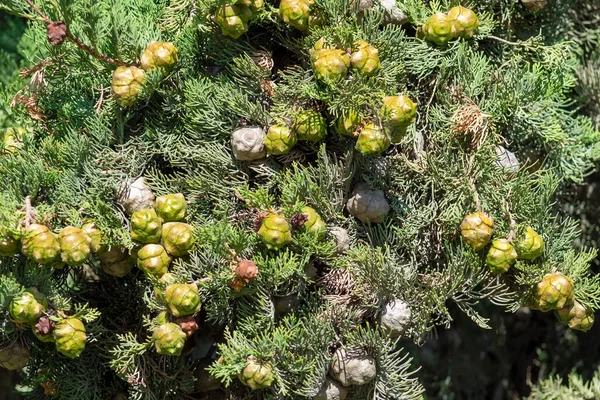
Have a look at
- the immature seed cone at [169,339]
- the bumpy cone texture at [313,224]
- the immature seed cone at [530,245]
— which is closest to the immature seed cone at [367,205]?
the bumpy cone texture at [313,224]

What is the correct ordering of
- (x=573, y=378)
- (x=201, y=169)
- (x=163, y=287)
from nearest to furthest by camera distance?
(x=163, y=287) → (x=201, y=169) → (x=573, y=378)

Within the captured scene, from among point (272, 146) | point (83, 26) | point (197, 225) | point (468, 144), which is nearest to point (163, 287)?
point (197, 225)

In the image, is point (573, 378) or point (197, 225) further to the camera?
point (573, 378)

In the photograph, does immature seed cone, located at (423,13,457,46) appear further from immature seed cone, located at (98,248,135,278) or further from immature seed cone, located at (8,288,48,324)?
immature seed cone, located at (8,288,48,324)

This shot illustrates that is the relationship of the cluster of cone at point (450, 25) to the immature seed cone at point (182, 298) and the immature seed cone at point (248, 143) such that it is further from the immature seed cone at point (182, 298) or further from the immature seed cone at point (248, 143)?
the immature seed cone at point (182, 298)

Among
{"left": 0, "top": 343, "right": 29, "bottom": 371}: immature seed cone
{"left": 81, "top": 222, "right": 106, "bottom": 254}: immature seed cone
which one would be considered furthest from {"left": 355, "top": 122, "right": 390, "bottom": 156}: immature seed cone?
{"left": 0, "top": 343, "right": 29, "bottom": 371}: immature seed cone

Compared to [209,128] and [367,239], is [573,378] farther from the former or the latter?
[209,128]
